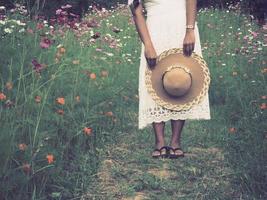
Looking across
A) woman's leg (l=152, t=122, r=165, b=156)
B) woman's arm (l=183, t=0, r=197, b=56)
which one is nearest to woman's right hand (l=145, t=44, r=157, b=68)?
woman's arm (l=183, t=0, r=197, b=56)

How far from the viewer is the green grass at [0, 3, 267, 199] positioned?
111 inches

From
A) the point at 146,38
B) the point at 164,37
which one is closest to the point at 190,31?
the point at 164,37

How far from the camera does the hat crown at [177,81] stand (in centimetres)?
374

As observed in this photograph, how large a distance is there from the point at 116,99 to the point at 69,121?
1507 mm

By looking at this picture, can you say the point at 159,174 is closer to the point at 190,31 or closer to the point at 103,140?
the point at 103,140

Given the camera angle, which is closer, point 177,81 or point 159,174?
point 159,174

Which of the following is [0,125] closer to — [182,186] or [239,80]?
[182,186]

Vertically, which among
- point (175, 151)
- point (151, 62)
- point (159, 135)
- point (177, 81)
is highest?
point (151, 62)

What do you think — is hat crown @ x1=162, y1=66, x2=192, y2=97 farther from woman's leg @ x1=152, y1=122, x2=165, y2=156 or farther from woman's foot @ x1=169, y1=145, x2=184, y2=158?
woman's foot @ x1=169, y1=145, x2=184, y2=158

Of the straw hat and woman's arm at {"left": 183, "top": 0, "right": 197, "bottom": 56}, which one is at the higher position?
woman's arm at {"left": 183, "top": 0, "right": 197, "bottom": 56}

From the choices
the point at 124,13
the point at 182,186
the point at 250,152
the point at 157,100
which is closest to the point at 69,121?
the point at 157,100

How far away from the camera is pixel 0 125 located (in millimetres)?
2691

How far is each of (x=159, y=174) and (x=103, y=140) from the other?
68cm

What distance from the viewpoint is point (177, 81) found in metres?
3.74
